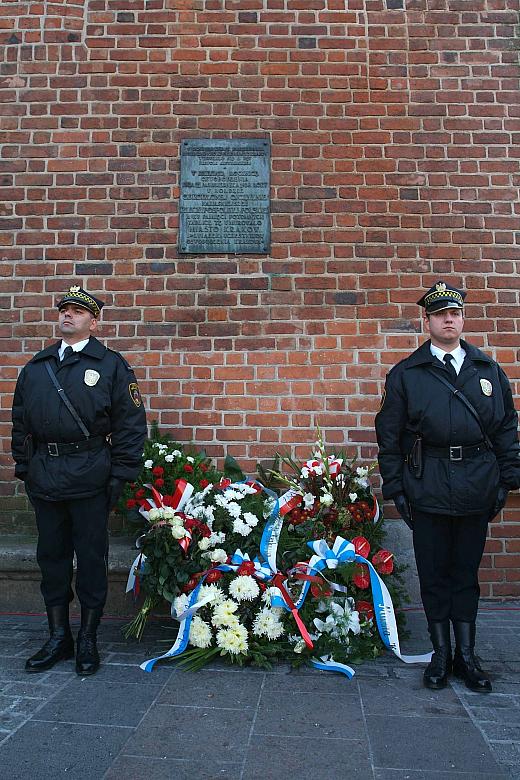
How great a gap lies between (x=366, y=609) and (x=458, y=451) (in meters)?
1.07

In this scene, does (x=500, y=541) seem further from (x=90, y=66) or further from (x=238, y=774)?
(x=90, y=66)

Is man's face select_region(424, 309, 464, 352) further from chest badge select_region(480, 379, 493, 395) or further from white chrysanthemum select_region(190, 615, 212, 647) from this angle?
white chrysanthemum select_region(190, 615, 212, 647)

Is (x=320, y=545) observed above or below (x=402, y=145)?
below

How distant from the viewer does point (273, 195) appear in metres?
4.55

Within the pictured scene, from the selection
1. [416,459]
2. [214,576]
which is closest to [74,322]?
[214,576]

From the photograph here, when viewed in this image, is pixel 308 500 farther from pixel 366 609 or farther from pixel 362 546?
pixel 366 609

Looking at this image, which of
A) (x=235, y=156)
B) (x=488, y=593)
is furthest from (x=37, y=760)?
(x=235, y=156)

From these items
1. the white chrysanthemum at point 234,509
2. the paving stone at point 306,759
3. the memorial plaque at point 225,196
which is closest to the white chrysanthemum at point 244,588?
the white chrysanthemum at point 234,509

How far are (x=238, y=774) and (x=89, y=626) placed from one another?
54.3 inches

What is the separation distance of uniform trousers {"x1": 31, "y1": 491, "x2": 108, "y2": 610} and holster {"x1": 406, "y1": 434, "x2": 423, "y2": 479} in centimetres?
167

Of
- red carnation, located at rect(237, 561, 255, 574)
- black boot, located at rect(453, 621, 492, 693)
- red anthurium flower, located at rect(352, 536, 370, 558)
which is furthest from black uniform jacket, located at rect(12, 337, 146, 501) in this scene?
black boot, located at rect(453, 621, 492, 693)

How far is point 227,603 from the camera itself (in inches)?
133

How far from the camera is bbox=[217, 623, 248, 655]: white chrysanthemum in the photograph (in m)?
A: 3.29

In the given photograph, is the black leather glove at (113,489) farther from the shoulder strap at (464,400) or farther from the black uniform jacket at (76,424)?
the shoulder strap at (464,400)
